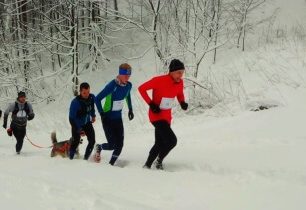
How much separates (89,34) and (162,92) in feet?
57.5

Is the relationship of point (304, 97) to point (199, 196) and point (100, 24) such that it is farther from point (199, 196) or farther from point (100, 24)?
point (100, 24)

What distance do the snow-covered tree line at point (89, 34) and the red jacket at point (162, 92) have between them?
1192 cm

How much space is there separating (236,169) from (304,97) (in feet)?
13.5

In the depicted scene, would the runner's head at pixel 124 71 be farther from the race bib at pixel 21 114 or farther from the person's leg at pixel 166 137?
the race bib at pixel 21 114

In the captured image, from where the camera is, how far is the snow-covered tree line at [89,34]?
2021 cm

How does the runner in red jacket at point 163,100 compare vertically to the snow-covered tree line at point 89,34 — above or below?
below

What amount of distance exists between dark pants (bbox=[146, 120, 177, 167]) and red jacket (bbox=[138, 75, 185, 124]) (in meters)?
0.10

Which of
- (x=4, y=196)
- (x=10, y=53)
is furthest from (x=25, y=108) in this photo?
(x=10, y=53)

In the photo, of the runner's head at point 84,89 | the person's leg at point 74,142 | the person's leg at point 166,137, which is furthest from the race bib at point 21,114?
the person's leg at point 166,137

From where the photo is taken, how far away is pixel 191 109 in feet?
42.5

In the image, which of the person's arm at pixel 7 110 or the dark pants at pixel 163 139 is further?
Result: the person's arm at pixel 7 110

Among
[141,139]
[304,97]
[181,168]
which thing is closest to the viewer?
[181,168]

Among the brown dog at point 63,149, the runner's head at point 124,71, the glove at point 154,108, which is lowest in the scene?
the brown dog at point 63,149

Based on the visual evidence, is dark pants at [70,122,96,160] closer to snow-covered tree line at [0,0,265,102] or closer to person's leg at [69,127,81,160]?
person's leg at [69,127,81,160]
